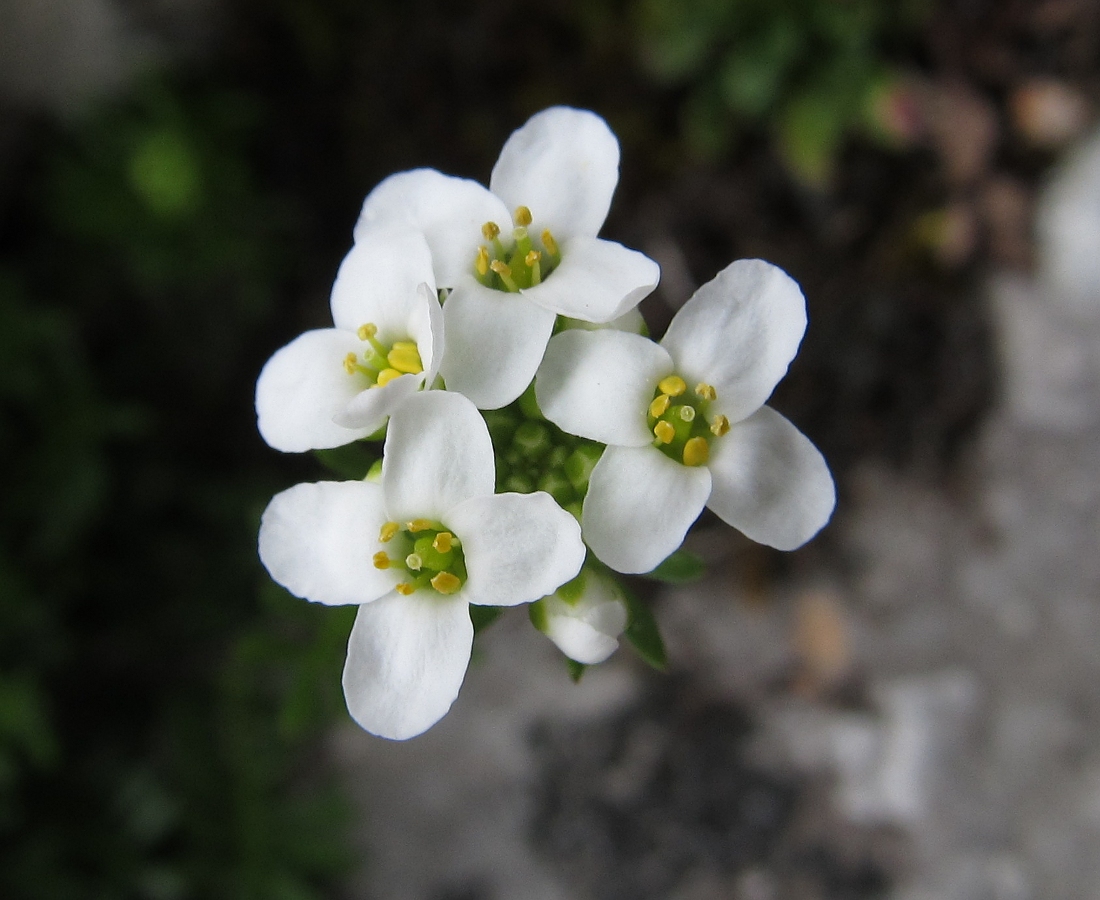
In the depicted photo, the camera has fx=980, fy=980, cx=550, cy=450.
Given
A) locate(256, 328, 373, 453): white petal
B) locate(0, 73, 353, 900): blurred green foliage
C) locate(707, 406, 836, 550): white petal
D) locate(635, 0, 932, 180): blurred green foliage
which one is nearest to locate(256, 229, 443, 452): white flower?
locate(256, 328, 373, 453): white petal

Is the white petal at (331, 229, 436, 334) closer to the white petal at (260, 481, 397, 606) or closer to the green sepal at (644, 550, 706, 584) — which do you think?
the white petal at (260, 481, 397, 606)

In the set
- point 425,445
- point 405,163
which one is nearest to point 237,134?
point 405,163

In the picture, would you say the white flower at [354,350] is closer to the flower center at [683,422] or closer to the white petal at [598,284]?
the white petal at [598,284]

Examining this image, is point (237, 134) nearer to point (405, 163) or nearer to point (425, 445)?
point (405, 163)

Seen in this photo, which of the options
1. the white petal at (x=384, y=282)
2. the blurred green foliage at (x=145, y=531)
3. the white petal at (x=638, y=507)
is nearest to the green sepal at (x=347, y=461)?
the white petal at (x=384, y=282)

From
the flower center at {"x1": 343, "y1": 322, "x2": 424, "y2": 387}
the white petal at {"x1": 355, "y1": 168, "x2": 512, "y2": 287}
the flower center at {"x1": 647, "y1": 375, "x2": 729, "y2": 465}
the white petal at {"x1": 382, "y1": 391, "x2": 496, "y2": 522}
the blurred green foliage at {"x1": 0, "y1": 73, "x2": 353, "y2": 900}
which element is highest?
the white petal at {"x1": 355, "y1": 168, "x2": 512, "y2": 287}

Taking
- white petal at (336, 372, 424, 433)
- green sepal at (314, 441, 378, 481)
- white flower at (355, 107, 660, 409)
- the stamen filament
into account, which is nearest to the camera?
white petal at (336, 372, 424, 433)

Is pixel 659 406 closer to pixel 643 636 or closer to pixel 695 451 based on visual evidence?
pixel 695 451

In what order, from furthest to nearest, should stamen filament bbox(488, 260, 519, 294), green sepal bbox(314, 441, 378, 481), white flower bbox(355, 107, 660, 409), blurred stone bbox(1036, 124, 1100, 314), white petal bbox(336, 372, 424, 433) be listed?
blurred stone bbox(1036, 124, 1100, 314) < green sepal bbox(314, 441, 378, 481) < stamen filament bbox(488, 260, 519, 294) < white flower bbox(355, 107, 660, 409) < white petal bbox(336, 372, 424, 433)
